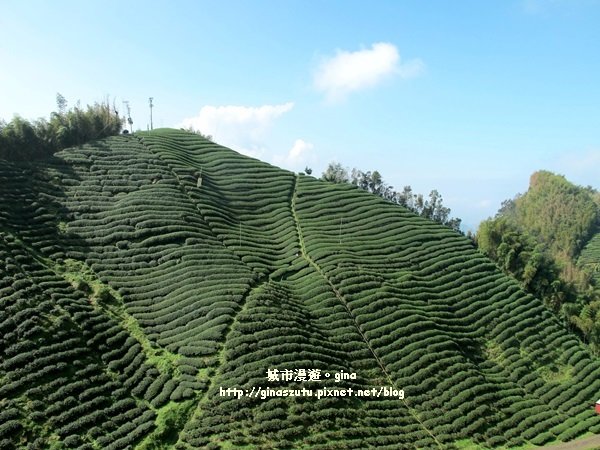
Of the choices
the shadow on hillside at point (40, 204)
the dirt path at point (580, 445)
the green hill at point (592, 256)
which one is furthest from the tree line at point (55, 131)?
the green hill at point (592, 256)

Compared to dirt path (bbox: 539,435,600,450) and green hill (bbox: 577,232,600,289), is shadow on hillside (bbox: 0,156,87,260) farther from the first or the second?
green hill (bbox: 577,232,600,289)

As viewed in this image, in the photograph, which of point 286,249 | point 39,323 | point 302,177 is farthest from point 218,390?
point 302,177

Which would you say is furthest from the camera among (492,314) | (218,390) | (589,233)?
(589,233)

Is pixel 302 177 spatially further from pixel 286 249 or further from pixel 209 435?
pixel 209 435

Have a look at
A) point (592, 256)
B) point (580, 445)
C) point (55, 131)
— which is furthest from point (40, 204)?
point (592, 256)

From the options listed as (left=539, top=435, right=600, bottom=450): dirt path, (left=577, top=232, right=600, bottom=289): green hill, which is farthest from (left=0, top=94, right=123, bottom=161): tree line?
(left=577, top=232, right=600, bottom=289): green hill
